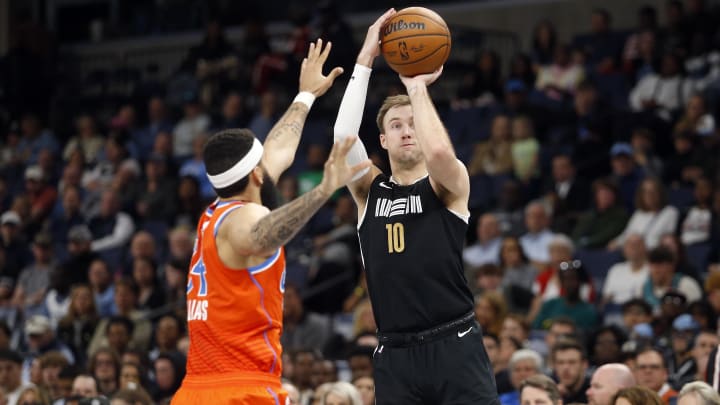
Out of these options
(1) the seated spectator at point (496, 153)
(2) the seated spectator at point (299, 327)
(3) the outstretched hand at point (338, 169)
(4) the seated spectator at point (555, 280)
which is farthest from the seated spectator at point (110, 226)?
(3) the outstretched hand at point (338, 169)

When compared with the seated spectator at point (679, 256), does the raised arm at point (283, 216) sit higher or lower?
higher

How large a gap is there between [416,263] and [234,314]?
0.96 metres

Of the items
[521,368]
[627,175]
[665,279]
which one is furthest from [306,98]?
[627,175]

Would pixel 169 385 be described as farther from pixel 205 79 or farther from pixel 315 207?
pixel 205 79

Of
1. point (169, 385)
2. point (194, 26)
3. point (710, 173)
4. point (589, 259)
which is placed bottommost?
point (169, 385)

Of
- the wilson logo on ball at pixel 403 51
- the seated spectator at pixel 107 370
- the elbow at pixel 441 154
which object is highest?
the wilson logo on ball at pixel 403 51

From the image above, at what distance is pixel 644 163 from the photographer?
14.2 metres

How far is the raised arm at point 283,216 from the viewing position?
5.52m

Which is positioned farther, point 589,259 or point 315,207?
point 589,259

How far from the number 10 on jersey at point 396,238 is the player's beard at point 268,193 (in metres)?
0.72

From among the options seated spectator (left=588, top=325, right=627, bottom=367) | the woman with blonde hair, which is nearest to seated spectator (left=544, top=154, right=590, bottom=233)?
seated spectator (left=588, top=325, right=627, bottom=367)

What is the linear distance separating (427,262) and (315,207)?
2.72 feet

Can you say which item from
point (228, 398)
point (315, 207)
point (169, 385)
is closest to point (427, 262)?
point (315, 207)

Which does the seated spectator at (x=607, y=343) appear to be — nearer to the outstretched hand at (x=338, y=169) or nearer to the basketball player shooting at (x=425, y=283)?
the basketball player shooting at (x=425, y=283)
